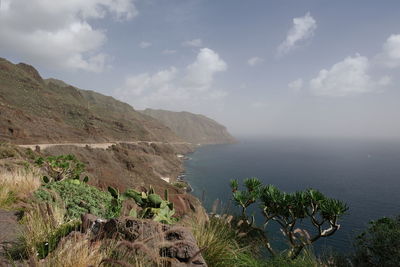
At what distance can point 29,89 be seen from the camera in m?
83.1

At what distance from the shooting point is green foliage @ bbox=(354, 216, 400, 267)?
293 inches

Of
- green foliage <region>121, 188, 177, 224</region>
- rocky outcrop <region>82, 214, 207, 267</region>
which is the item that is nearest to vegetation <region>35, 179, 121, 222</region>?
green foliage <region>121, 188, 177, 224</region>

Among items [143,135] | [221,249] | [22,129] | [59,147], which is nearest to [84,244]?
[221,249]

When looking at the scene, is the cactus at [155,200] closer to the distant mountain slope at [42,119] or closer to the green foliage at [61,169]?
the green foliage at [61,169]

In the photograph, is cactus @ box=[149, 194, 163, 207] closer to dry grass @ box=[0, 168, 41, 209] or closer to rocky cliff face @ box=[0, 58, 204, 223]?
rocky cliff face @ box=[0, 58, 204, 223]

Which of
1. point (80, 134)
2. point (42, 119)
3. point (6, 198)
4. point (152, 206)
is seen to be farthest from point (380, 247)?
point (80, 134)

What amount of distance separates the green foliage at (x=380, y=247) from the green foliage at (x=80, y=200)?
821 centimetres

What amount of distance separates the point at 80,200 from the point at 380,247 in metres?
9.36

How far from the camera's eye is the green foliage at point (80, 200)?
5859 mm

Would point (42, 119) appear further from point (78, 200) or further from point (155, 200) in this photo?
point (155, 200)

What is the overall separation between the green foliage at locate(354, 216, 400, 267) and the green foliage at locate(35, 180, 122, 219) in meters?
8.21

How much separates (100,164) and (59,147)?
9.92 metres

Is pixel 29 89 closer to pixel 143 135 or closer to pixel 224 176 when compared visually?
pixel 143 135

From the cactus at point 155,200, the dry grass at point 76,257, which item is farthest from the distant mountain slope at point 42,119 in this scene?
the dry grass at point 76,257
